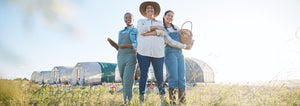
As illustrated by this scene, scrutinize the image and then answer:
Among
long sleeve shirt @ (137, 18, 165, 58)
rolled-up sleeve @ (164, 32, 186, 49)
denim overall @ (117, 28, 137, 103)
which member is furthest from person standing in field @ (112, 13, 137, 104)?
rolled-up sleeve @ (164, 32, 186, 49)

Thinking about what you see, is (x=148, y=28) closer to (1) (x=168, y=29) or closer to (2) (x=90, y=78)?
(1) (x=168, y=29)

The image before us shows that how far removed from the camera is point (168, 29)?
2.81 metres

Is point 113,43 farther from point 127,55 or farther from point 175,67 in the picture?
point 175,67

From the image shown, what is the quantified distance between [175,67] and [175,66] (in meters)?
0.02

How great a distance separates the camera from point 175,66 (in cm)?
251

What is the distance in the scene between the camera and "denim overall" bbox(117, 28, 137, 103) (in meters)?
2.68

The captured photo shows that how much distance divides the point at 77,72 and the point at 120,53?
14872 mm

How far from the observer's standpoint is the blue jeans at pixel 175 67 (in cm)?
249

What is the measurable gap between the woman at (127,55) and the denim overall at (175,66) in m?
0.60

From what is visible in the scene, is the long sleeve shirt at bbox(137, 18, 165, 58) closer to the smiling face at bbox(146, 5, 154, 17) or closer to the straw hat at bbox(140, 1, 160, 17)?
the smiling face at bbox(146, 5, 154, 17)

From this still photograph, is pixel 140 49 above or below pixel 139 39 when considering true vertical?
below

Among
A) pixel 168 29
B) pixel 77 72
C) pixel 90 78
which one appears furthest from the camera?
pixel 77 72

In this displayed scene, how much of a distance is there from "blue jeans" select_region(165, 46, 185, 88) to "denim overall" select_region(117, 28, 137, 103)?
59 centimetres

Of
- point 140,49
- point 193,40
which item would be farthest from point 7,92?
point 193,40
